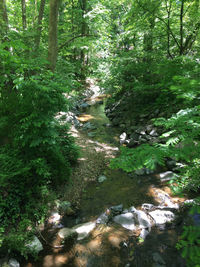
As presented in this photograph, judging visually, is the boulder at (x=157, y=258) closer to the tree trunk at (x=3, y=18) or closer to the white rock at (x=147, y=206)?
the white rock at (x=147, y=206)

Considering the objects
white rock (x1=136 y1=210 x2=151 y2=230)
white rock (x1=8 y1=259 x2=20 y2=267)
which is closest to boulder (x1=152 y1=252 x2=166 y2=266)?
white rock (x1=136 y1=210 x2=151 y2=230)

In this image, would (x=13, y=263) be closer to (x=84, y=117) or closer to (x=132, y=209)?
(x=132, y=209)

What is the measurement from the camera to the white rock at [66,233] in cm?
320

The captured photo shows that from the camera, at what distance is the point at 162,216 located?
3510 millimetres

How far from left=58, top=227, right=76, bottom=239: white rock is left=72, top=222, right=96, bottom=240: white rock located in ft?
0.30

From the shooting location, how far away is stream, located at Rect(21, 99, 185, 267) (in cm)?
278

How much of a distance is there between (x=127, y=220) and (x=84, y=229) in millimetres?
915

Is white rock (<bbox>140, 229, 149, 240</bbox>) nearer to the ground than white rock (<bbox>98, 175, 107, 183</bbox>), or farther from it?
nearer to the ground

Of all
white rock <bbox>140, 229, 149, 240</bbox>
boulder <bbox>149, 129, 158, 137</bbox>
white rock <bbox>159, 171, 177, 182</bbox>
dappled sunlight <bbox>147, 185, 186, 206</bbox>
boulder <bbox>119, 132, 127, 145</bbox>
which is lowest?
white rock <bbox>140, 229, 149, 240</bbox>

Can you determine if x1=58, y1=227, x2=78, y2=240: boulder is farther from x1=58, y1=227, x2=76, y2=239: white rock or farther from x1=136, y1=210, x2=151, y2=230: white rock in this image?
x1=136, y1=210, x2=151, y2=230: white rock

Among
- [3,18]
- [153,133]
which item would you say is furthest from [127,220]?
[3,18]

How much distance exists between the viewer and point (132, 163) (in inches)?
74.3

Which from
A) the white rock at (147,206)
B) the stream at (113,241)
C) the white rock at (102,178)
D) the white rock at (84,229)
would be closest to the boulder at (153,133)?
the stream at (113,241)

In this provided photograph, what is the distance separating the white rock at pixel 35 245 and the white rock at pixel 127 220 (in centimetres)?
152
